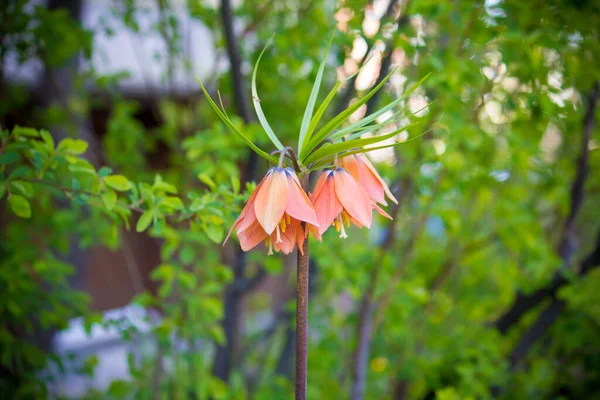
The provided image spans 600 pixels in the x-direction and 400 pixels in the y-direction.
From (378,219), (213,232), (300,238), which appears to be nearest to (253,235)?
(300,238)

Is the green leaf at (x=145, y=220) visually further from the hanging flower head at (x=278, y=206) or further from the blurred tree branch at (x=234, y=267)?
the blurred tree branch at (x=234, y=267)

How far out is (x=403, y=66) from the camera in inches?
90.8

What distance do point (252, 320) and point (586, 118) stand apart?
3276 millimetres

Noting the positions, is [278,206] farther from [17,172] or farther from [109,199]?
[17,172]

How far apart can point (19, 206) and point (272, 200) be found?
2.26 feet

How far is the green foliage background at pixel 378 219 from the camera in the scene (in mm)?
1838

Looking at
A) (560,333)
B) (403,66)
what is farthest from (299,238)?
(560,333)

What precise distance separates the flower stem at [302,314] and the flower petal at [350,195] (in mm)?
73

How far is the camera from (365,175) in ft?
3.14

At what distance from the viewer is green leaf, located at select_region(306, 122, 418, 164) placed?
759mm

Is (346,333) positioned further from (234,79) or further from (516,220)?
(234,79)

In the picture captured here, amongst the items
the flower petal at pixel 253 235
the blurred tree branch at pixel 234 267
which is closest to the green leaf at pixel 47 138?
the flower petal at pixel 253 235

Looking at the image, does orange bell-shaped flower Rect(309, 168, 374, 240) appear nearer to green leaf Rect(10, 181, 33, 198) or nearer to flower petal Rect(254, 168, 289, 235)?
flower petal Rect(254, 168, 289, 235)

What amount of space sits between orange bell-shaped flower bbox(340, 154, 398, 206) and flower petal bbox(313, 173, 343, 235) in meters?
0.08
